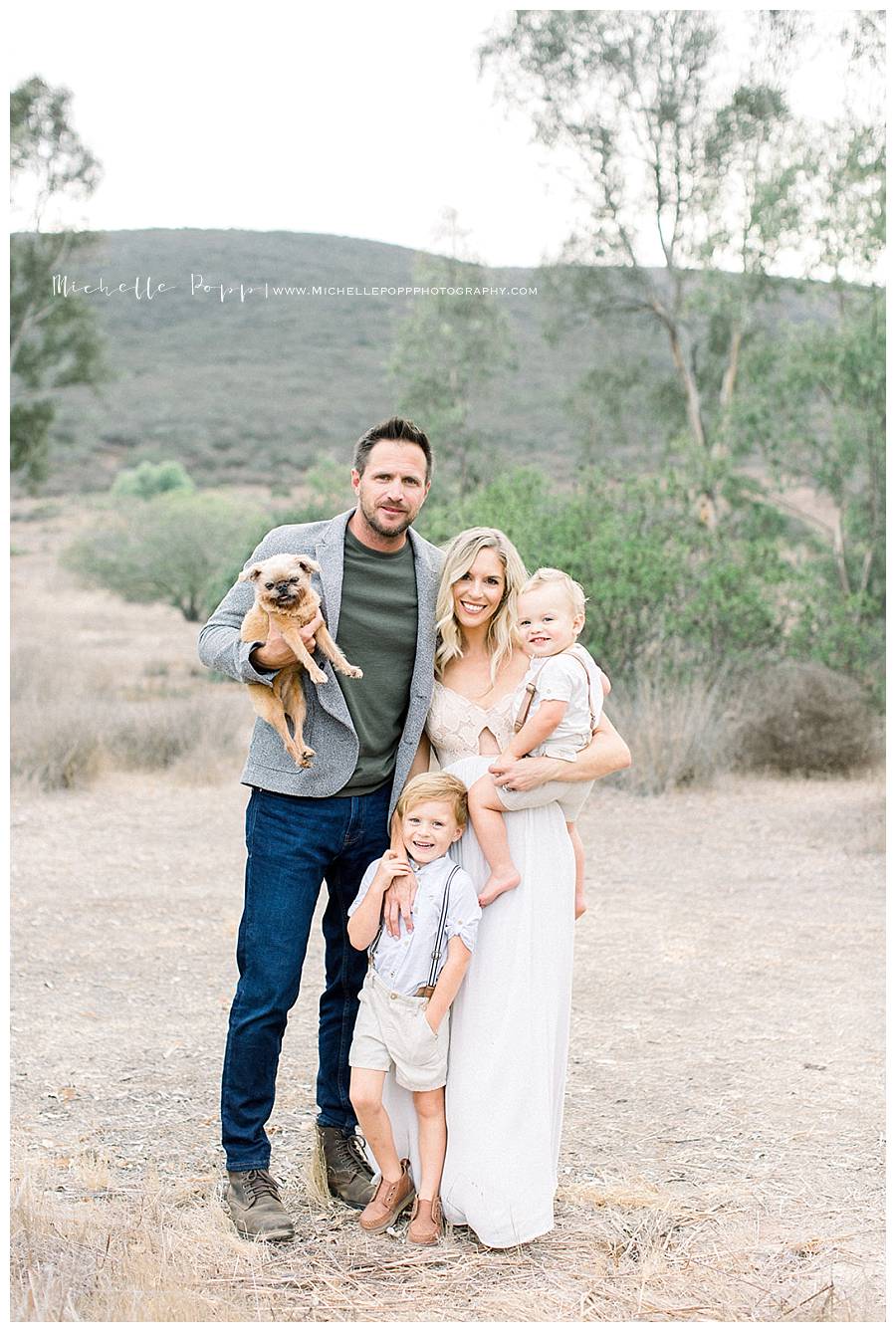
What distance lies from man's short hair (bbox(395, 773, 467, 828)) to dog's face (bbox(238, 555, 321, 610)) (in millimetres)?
582

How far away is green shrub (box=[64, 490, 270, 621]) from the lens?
21.8 metres

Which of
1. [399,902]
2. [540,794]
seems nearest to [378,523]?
[540,794]

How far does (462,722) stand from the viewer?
364cm

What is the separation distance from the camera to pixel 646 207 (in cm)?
1870

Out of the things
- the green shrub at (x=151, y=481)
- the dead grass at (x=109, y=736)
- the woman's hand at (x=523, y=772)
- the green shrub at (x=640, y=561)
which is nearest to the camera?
the woman's hand at (x=523, y=772)

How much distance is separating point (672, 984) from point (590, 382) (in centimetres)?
1696

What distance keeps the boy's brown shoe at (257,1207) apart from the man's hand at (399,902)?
0.88m

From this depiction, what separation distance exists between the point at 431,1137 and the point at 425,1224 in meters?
0.25

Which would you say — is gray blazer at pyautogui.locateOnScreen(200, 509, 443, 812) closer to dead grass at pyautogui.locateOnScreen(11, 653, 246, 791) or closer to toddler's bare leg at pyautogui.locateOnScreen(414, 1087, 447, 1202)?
toddler's bare leg at pyautogui.locateOnScreen(414, 1087, 447, 1202)

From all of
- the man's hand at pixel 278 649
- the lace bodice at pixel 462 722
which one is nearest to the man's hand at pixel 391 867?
the lace bodice at pixel 462 722

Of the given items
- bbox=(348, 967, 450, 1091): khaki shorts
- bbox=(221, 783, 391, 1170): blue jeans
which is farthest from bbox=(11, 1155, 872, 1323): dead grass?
bbox=(348, 967, 450, 1091): khaki shorts

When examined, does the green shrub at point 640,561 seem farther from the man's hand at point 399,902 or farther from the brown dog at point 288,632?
the man's hand at point 399,902

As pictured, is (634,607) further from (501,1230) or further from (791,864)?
(501,1230)

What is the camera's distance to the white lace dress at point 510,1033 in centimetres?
354
